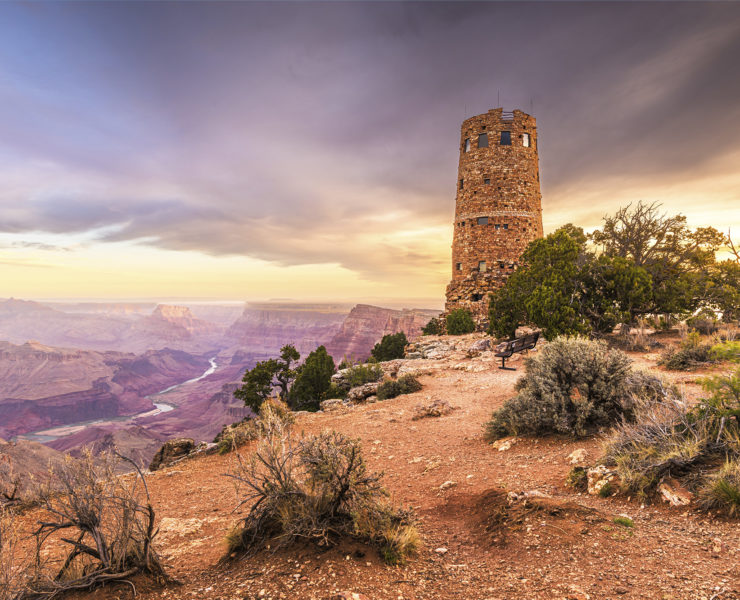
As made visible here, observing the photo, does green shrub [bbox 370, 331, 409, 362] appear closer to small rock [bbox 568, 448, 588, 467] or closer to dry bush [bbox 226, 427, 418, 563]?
small rock [bbox 568, 448, 588, 467]

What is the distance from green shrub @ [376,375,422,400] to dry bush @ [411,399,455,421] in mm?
3179

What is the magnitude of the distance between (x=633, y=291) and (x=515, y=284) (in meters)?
5.23

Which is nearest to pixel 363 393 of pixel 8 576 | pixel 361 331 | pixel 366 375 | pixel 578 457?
pixel 366 375

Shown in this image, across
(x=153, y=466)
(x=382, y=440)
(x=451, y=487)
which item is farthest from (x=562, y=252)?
(x=153, y=466)

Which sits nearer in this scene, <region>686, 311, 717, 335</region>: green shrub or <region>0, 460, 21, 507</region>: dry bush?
<region>0, 460, 21, 507</region>: dry bush

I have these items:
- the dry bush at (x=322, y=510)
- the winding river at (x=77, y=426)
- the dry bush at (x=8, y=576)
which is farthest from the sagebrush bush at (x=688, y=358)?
the winding river at (x=77, y=426)

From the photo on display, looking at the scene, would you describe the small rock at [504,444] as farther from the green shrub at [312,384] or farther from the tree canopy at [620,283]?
the green shrub at [312,384]

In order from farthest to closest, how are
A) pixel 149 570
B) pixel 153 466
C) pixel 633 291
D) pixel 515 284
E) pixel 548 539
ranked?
1. pixel 515 284
2. pixel 633 291
3. pixel 153 466
4. pixel 548 539
5. pixel 149 570

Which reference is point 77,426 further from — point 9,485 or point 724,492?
point 724,492

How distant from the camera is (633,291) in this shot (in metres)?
16.0

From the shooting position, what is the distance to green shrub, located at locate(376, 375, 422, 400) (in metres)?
14.6

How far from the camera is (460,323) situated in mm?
29328

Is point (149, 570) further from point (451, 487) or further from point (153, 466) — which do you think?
point (153, 466)

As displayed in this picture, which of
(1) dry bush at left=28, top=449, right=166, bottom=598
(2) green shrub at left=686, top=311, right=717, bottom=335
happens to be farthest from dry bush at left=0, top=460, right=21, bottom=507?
(2) green shrub at left=686, top=311, right=717, bottom=335
